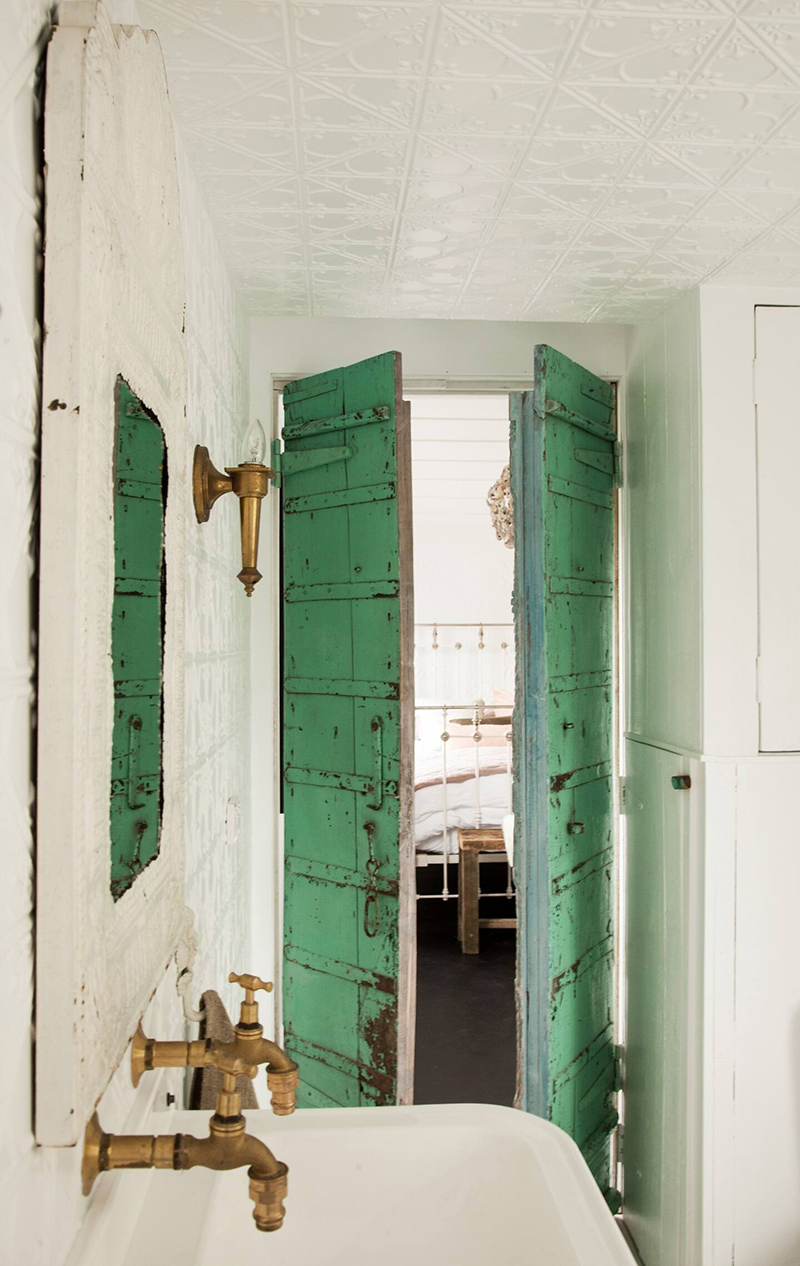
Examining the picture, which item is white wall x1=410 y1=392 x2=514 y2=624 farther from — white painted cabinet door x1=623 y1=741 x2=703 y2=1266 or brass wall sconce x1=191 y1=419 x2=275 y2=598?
brass wall sconce x1=191 y1=419 x2=275 y2=598

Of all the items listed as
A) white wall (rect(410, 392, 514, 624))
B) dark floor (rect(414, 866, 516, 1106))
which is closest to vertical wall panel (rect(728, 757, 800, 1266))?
dark floor (rect(414, 866, 516, 1106))

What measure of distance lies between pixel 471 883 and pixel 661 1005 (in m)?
2.01

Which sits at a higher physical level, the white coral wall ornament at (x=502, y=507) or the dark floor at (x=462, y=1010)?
the white coral wall ornament at (x=502, y=507)

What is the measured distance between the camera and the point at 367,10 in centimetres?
117

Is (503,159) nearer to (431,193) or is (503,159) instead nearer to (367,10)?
(431,193)

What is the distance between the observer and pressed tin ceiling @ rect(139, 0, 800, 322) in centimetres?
121

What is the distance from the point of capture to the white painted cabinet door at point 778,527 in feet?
6.73

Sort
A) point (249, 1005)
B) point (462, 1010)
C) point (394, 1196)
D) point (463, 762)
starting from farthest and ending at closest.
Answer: point (463, 762) < point (462, 1010) < point (394, 1196) < point (249, 1005)

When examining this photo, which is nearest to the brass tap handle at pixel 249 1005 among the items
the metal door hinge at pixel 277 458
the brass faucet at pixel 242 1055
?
the brass faucet at pixel 242 1055

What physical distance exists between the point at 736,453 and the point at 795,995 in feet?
4.18

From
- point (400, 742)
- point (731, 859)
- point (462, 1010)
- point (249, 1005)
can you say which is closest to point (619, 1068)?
point (731, 859)

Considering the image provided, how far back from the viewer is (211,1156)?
0.82 metres

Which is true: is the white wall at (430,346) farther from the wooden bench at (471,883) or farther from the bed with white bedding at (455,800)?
the wooden bench at (471,883)

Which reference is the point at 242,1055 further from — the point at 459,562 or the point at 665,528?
the point at 459,562
